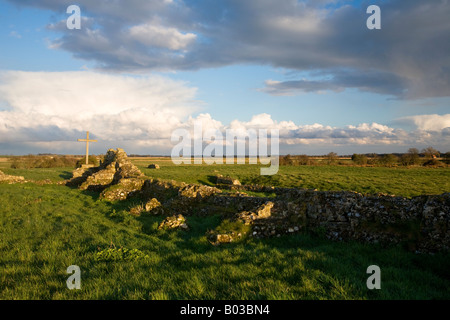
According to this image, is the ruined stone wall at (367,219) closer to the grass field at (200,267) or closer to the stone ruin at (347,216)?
the stone ruin at (347,216)

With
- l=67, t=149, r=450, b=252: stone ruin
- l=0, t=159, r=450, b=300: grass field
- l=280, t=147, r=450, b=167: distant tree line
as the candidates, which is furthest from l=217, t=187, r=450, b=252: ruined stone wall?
l=280, t=147, r=450, b=167: distant tree line

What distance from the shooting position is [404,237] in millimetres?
7684

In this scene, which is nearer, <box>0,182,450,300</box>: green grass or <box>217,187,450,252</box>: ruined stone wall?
<box>0,182,450,300</box>: green grass

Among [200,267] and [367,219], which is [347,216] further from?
[200,267]

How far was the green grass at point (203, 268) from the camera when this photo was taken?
16.7 ft

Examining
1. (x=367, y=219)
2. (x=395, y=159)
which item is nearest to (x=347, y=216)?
(x=367, y=219)

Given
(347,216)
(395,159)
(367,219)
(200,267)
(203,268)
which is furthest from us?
(395,159)

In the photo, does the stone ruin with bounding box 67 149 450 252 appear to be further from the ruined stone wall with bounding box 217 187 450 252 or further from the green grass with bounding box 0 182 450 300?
the green grass with bounding box 0 182 450 300

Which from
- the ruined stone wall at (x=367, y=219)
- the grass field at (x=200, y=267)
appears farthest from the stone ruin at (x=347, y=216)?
the grass field at (x=200, y=267)

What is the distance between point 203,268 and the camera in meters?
6.37

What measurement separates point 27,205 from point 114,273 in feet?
46.8

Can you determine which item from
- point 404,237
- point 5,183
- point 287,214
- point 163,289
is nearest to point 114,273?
point 163,289

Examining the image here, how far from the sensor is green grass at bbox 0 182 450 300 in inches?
201
